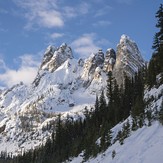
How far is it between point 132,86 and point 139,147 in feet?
242

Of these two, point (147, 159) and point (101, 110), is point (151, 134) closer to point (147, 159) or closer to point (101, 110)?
point (147, 159)

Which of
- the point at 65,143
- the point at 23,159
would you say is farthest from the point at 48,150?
the point at 23,159

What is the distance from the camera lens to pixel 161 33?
50250 mm

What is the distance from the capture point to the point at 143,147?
70.6 ft

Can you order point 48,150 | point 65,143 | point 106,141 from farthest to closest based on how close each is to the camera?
point 48,150 → point 65,143 → point 106,141

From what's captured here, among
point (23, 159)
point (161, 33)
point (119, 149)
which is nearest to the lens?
point (119, 149)

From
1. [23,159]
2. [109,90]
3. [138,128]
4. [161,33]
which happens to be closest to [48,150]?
[23,159]

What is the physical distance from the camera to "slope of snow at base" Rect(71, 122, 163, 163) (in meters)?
19.5

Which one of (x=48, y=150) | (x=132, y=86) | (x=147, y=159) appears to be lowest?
(x=147, y=159)

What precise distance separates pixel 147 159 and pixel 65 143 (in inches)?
4005

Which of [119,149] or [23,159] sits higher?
[23,159]

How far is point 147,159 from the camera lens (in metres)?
19.3

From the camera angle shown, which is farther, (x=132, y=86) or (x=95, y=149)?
(x=132, y=86)

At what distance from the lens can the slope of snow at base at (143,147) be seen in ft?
63.9
